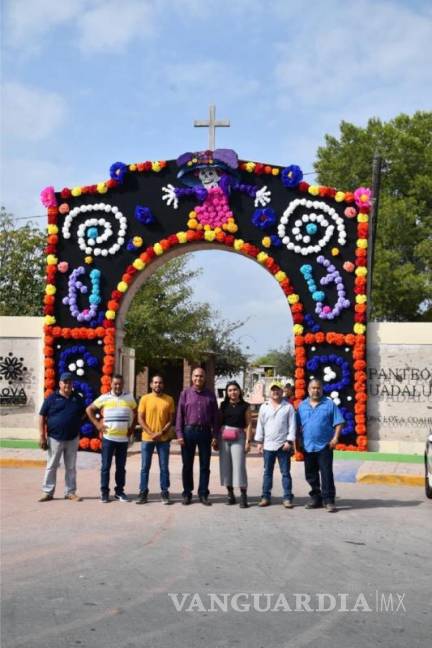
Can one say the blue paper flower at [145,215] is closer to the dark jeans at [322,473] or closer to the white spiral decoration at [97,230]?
the white spiral decoration at [97,230]

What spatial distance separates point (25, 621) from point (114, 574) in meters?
1.43

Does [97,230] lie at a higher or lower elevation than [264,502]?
higher

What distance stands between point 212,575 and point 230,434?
4381 mm

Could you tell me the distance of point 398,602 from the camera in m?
6.15

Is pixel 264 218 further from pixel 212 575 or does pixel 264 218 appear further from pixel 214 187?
pixel 212 575

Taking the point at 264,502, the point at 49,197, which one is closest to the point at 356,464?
the point at 264,502

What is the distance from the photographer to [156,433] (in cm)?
1137

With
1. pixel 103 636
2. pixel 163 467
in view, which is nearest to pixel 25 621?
pixel 103 636

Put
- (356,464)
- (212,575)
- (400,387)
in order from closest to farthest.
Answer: (212,575)
(356,464)
(400,387)

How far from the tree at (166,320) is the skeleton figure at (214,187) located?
1196 centimetres

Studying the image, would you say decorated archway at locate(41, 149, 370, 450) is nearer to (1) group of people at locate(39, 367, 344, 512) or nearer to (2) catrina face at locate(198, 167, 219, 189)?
(2) catrina face at locate(198, 167, 219, 189)

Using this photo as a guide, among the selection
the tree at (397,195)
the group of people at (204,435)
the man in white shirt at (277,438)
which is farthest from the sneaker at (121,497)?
the tree at (397,195)

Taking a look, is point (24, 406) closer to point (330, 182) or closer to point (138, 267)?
point (138, 267)

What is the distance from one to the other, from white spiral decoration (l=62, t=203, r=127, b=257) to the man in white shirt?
7.85 m
